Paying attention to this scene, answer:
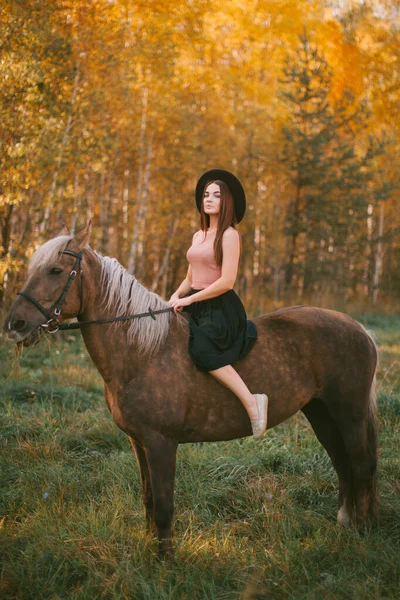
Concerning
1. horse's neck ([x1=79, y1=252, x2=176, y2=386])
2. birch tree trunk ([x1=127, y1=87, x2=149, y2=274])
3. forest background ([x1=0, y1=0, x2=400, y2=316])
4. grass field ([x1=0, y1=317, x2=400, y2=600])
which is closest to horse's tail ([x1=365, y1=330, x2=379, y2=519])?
grass field ([x1=0, y1=317, x2=400, y2=600])

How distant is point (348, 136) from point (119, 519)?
1845cm

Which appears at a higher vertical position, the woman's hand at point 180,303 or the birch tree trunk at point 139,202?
the birch tree trunk at point 139,202

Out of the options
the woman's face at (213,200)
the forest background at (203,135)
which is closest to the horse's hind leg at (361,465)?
the woman's face at (213,200)

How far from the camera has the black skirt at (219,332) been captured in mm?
3154

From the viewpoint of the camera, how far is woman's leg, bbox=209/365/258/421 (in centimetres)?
317

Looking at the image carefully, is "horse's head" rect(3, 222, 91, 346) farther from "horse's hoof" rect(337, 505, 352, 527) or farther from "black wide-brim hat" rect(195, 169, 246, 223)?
"horse's hoof" rect(337, 505, 352, 527)

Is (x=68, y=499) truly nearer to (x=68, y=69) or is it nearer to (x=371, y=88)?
(x=68, y=69)

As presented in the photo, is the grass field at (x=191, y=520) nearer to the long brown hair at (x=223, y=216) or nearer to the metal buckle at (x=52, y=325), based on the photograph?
the metal buckle at (x=52, y=325)

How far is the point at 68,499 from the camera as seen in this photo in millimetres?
3824

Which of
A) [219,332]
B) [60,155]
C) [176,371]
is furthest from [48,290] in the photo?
[60,155]

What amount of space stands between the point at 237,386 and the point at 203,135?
1405 cm

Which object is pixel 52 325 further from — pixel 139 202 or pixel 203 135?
pixel 203 135

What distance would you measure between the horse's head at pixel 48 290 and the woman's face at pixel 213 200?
0.83 metres

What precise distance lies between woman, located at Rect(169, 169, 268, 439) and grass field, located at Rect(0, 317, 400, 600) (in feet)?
2.62
